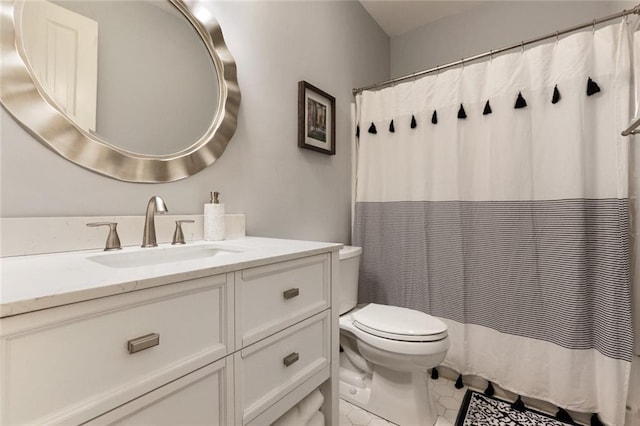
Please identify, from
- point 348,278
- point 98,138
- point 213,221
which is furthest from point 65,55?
point 348,278

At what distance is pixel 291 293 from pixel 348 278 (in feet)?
2.69

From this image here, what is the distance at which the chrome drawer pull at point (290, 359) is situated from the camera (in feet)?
2.89

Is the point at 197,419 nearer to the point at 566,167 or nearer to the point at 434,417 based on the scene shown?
the point at 434,417

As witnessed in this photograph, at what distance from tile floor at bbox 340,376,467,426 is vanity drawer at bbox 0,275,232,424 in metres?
1.06

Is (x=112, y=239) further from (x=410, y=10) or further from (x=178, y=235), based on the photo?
(x=410, y=10)

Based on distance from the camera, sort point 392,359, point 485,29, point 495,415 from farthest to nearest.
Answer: point 485,29
point 495,415
point 392,359

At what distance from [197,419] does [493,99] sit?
1832 mm

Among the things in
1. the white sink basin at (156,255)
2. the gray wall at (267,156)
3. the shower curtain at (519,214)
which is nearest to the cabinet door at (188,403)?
the white sink basin at (156,255)

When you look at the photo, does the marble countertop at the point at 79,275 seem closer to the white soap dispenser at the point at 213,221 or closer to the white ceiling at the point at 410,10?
the white soap dispenser at the point at 213,221

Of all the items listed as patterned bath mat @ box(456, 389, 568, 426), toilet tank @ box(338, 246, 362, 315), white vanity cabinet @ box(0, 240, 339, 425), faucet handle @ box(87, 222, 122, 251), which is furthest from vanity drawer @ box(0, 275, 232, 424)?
patterned bath mat @ box(456, 389, 568, 426)

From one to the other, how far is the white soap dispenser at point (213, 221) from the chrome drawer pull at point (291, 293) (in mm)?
426

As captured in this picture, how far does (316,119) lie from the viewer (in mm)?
1748

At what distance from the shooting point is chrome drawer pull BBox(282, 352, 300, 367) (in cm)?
88

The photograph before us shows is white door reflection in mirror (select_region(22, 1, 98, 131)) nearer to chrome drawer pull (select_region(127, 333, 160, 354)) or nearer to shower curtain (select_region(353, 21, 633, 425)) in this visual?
chrome drawer pull (select_region(127, 333, 160, 354))
